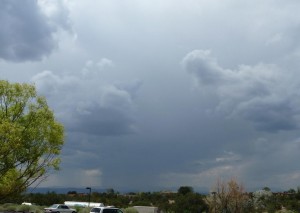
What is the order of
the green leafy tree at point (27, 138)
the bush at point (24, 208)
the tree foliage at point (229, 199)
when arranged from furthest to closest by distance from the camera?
1. the bush at point (24, 208)
2. the tree foliage at point (229, 199)
3. the green leafy tree at point (27, 138)

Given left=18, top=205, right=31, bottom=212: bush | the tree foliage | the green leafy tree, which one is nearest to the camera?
the green leafy tree

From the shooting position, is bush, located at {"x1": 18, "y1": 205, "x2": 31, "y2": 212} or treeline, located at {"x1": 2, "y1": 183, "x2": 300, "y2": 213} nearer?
treeline, located at {"x1": 2, "y1": 183, "x2": 300, "y2": 213}

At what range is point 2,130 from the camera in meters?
19.9

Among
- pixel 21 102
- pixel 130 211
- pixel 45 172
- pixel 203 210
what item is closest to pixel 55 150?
pixel 45 172

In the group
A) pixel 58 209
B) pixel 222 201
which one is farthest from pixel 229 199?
pixel 58 209

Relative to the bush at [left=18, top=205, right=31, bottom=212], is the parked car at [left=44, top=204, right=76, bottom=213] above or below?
below

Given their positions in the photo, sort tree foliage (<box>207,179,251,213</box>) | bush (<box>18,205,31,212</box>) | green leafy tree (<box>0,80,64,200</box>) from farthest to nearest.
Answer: bush (<box>18,205,31,212</box>)
tree foliage (<box>207,179,251,213</box>)
green leafy tree (<box>0,80,64,200</box>)

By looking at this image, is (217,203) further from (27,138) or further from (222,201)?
(27,138)

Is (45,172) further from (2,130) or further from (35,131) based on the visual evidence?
(2,130)

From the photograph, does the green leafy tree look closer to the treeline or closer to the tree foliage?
the treeline

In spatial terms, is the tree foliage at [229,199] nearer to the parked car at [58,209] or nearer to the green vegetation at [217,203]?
the green vegetation at [217,203]

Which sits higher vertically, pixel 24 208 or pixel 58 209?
pixel 24 208

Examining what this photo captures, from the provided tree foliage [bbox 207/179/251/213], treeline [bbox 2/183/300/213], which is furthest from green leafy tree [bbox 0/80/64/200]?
tree foliage [bbox 207/179/251/213]

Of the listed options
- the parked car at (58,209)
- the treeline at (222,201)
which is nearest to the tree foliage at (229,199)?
the treeline at (222,201)
